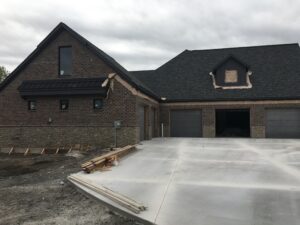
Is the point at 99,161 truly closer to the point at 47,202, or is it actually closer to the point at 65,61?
the point at 47,202

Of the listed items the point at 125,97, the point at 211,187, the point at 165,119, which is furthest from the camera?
the point at 165,119

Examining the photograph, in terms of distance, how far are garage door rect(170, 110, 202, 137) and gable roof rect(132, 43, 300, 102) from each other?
47.2 inches

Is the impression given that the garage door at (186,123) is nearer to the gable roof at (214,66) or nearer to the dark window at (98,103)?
the gable roof at (214,66)

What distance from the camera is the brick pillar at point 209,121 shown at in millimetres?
23984

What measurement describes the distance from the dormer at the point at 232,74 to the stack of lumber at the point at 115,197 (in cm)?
1849

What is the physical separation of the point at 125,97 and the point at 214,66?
12381 millimetres

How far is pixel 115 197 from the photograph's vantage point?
6.89 m

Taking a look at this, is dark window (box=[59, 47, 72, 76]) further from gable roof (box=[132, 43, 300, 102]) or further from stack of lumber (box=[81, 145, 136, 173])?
gable roof (box=[132, 43, 300, 102])

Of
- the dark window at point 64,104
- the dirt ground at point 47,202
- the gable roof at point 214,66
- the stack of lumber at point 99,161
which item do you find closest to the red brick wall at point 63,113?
the dark window at point 64,104

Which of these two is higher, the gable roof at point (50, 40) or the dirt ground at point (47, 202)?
the gable roof at point (50, 40)

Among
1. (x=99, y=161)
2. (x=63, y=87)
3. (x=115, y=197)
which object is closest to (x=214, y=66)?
(x=63, y=87)

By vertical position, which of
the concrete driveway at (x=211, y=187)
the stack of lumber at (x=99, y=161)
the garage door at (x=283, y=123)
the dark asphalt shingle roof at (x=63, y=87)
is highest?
the dark asphalt shingle roof at (x=63, y=87)

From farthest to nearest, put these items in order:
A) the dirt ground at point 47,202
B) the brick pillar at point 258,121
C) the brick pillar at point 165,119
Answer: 1. the brick pillar at point 165,119
2. the brick pillar at point 258,121
3. the dirt ground at point 47,202

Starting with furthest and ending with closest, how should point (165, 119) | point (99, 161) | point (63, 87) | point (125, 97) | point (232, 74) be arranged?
point (165, 119), point (232, 74), point (63, 87), point (125, 97), point (99, 161)
